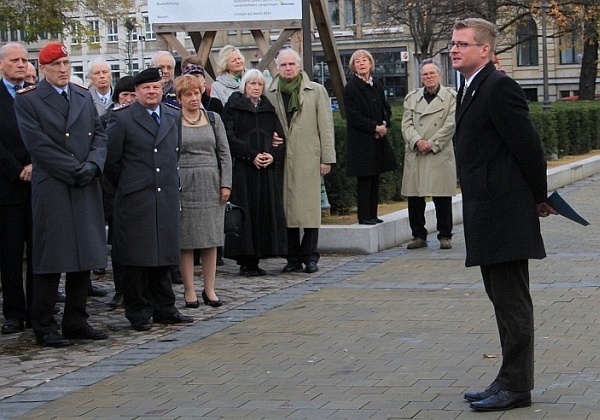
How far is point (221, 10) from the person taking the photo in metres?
14.6

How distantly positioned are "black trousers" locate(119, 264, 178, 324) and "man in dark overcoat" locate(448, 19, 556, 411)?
3.46m

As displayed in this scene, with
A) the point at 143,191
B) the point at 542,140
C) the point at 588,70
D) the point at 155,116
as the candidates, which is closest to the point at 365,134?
the point at 155,116

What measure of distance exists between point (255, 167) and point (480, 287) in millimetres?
2347

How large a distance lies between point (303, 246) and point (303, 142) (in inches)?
38.5

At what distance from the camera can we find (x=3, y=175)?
29.9 ft

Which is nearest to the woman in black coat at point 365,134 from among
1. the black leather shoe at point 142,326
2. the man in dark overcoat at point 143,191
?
the man in dark overcoat at point 143,191

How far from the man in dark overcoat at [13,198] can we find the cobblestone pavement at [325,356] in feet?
1.24

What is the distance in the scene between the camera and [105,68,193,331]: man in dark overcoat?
908 cm

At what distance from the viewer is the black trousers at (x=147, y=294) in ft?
30.1

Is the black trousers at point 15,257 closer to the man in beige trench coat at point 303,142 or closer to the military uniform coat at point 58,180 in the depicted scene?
the military uniform coat at point 58,180

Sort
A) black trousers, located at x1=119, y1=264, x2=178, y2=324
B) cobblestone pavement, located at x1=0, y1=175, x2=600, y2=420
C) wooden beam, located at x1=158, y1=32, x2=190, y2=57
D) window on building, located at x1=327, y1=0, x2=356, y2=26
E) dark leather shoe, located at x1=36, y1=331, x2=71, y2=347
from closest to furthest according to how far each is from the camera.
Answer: cobblestone pavement, located at x1=0, y1=175, x2=600, y2=420 < dark leather shoe, located at x1=36, y1=331, x2=71, y2=347 < black trousers, located at x1=119, y1=264, x2=178, y2=324 < wooden beam, located at x1=158, y1=32, x2=190, y2=57 < window on building, located at x1=327, y1=0, x2=356, y2=26

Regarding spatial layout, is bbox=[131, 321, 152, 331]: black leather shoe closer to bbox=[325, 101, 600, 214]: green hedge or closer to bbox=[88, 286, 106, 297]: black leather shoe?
bbox=[88, 286, 106, 297]: black leather shoe

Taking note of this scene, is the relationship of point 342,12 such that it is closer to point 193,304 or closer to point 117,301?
point 117,301

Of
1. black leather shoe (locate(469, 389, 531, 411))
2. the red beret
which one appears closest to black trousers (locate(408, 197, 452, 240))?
the red beret
